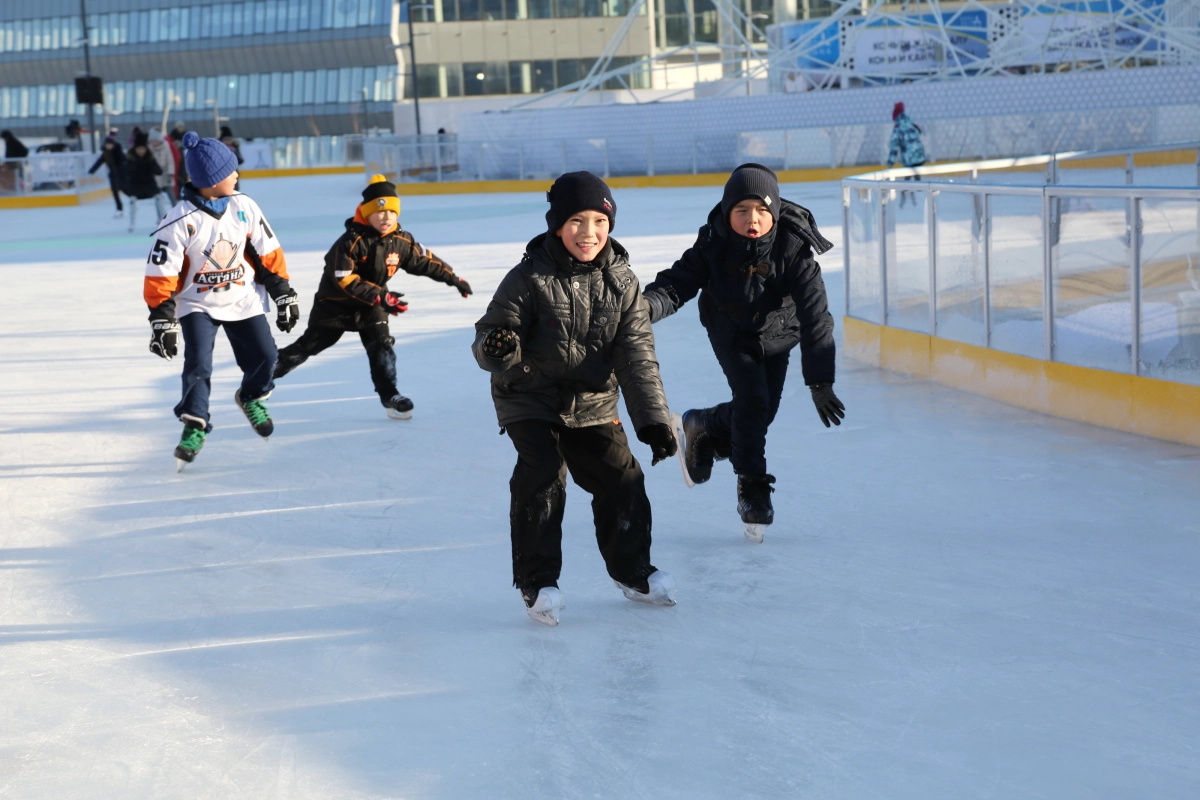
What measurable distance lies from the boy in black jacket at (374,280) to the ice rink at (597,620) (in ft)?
1.03

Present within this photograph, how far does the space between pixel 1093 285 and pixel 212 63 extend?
63.8 metres

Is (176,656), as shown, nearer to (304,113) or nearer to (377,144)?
(377,144)

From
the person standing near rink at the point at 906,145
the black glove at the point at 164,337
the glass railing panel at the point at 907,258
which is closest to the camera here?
the black glove at the point at 164,337

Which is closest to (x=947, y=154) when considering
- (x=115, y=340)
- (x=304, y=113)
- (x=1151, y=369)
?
(x=115, y=340)

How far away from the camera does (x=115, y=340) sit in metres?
9.32

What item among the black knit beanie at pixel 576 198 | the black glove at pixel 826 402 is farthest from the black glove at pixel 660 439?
the black glove at pixel 826 402

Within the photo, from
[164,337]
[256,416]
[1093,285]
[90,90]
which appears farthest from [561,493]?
[90,90]

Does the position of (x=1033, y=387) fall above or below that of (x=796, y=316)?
below

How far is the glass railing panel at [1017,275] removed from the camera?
240 inches

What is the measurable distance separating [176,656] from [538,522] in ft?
3.21

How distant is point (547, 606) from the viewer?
3.56m

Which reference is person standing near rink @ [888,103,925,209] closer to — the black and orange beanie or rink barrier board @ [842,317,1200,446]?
rink barrier board @ [842,317,1200,446]

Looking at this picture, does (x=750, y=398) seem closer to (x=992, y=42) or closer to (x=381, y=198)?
(x=381, y=198)

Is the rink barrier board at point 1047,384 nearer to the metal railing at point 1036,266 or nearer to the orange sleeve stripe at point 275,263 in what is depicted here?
the metal railing at point 1036,266
